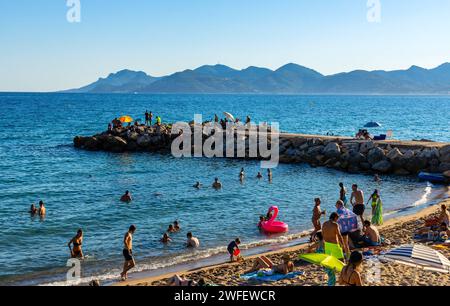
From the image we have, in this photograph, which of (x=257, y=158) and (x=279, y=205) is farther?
(x=257, y=158)

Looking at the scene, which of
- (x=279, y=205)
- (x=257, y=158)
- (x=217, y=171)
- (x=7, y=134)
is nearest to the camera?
(x=279, y=205)

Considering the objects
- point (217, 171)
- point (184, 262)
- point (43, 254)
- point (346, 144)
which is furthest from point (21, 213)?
point (346, 144)

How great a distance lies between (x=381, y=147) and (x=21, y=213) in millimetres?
25215

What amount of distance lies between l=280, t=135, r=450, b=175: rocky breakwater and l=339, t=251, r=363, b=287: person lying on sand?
24.2 meters

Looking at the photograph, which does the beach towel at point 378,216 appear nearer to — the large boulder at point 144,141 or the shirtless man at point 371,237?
the shirtless man at point 371,237

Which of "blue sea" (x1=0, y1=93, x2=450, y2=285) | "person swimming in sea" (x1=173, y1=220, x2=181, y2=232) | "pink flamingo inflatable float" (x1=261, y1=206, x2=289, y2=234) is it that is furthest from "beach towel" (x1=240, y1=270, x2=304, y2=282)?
"person swimming in sea" (x1=173, y1=220, x2=181, y2=232)

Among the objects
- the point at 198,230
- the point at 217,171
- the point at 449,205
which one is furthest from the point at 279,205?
the point at 217,171

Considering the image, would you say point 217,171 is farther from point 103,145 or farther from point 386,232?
point 386,232

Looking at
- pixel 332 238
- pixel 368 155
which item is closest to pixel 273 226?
pixel 332 238

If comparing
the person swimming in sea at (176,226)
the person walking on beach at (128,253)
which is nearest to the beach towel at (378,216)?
the person swimming in sea at (176,226)

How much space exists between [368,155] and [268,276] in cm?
2372

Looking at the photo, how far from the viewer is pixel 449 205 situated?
23.2 meters
